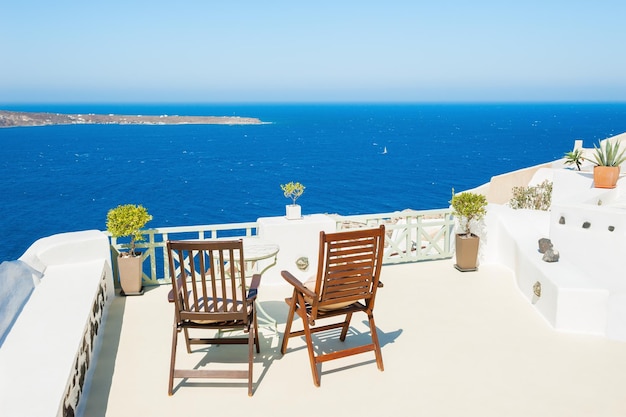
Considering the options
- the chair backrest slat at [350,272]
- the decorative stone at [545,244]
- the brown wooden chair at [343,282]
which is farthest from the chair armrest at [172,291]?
the decorative stone at [545,244]

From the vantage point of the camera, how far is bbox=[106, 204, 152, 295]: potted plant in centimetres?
593

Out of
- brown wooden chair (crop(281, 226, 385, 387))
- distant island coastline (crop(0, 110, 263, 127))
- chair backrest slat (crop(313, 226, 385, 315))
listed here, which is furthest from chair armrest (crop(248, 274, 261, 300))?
distant island coastline (crop(0, 110, 263, 127))

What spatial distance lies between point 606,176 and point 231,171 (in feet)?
188

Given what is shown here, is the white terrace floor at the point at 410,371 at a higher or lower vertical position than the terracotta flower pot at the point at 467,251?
lower

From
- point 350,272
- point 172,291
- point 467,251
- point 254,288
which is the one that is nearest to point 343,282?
point 350,272

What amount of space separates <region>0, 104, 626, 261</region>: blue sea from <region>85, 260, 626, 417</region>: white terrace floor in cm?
3312

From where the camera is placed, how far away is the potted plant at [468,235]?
6.81 m

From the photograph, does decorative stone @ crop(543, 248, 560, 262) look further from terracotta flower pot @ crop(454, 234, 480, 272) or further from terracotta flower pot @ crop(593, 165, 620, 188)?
terracotta flower pot @ crop(593, 165, 620, 188)

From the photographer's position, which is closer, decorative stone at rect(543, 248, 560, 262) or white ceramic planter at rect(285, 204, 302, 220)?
decorative stone at rect(543, 248, 560, 262)

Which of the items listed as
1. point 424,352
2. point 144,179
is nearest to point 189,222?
point 144,179

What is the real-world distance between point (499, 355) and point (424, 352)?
63 cm

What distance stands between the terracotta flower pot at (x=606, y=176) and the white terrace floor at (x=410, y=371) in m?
2.91

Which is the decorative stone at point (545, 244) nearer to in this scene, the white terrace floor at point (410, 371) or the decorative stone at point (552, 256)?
the decorative stone at point (552, 256)

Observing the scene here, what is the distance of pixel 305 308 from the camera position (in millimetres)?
4062
